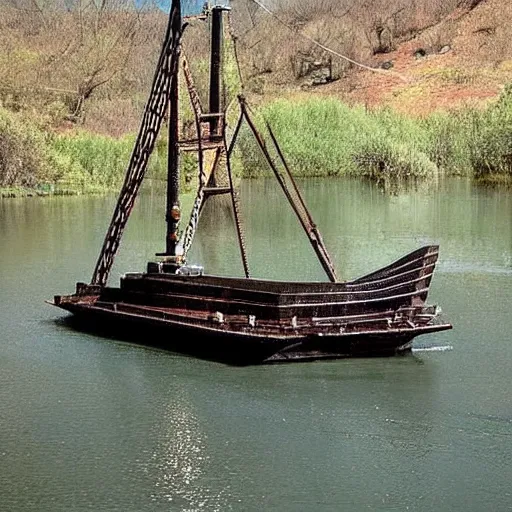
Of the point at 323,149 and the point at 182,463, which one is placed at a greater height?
the point at 323,149

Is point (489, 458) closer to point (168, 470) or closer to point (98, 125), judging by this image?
point (168, 470)

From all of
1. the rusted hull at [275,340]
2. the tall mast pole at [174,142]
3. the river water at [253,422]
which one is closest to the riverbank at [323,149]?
the tall mast pole at [174,142]

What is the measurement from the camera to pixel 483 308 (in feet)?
54.0

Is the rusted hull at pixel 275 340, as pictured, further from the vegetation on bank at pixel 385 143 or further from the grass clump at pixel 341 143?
the vegetation on bank at pixel 385 143

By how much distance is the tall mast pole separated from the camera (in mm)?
15273

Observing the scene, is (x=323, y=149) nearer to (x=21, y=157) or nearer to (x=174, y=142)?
(x=21, y=157)

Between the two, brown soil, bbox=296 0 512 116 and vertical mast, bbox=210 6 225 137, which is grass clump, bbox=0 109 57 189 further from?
brown soil, bbox=296 0 512 116

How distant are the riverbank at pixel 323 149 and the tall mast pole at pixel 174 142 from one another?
17080 millimetres

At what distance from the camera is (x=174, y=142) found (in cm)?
Result: 1538

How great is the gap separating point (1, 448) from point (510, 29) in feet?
305

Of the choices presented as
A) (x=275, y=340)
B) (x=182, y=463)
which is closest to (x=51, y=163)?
(x=275, y=340)

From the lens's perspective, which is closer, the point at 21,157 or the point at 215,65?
the point at 215,65

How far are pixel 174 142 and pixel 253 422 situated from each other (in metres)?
5.24

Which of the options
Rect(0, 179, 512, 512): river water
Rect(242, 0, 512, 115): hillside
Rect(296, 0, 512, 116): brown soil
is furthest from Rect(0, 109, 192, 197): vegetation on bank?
Rect(242, 0, 512, 115): hillside
